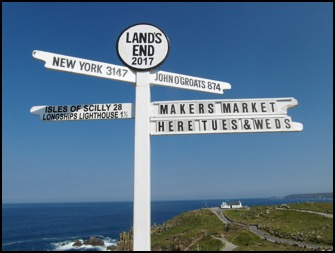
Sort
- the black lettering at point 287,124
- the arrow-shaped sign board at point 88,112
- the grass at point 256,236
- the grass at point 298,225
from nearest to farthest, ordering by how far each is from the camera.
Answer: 1. the black lettering at point 287,124
2. the arrow-shaped sign board at point 88,112
3. the grass at point 256,236
4. the grass at point 298,225

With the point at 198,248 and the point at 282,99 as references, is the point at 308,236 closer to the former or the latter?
the point at 198,248

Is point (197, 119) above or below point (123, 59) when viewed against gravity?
below

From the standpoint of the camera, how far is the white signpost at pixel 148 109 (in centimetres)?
517

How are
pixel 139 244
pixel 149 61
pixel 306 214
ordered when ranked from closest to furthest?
pixel 139 244 → pixel 149 61 → pixel 306 214

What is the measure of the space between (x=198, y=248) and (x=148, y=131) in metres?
34.6

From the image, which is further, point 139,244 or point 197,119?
point 197,119

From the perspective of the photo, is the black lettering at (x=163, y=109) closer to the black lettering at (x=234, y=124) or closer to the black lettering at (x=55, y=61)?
the black lettering at (x=234, y=124)

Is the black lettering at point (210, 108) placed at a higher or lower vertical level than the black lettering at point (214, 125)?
higher

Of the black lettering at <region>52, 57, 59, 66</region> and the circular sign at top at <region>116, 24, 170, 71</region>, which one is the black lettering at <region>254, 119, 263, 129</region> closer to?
the circular sign at top at <region>116, 24, 170, 71</region>

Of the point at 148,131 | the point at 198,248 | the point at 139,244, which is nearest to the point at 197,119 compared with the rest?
the point at 148,131

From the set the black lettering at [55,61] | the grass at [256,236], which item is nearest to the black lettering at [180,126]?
the black lettering at [55,61]

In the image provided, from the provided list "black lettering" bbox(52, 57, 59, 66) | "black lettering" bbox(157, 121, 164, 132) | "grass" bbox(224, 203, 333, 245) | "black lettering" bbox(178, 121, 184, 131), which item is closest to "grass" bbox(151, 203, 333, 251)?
"grass" bbox(224, 203, 333, 245)

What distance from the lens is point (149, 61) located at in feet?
18.6

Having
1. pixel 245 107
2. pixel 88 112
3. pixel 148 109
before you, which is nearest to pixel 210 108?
pixel 245 107
